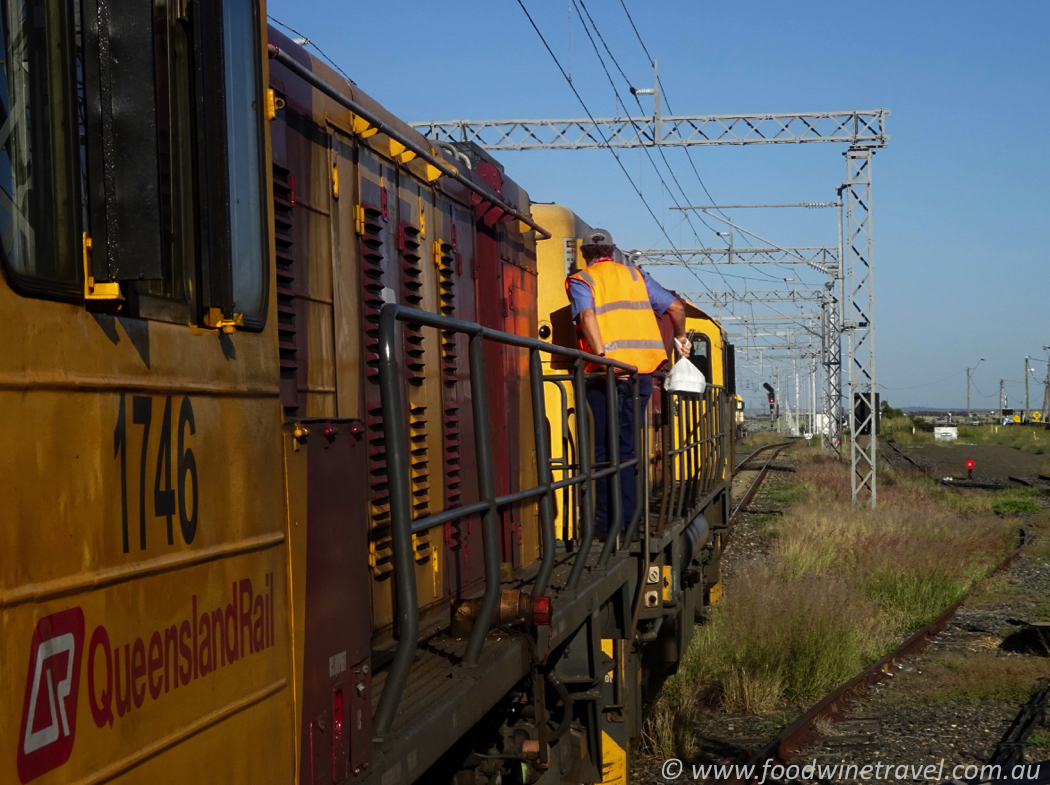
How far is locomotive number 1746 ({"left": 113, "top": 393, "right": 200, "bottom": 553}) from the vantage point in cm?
162

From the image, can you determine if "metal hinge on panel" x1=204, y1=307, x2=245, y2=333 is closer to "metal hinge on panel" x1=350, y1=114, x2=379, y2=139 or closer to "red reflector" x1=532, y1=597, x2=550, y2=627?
"red reflector" x1=532, y1=597, x2=550, y2=627

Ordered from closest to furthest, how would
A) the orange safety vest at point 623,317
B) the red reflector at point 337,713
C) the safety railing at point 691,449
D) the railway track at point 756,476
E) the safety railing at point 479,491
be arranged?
the red reflector at point 337,713 < the safety railing at point 479,491 < the orange safety vest at point 623,317 < the safety railing at point 691,449 < the railway track at point 756,476

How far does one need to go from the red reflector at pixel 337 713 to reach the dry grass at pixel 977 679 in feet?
24.5

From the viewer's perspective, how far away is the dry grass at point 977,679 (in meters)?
8.73

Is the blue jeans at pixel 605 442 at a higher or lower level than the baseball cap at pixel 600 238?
lower

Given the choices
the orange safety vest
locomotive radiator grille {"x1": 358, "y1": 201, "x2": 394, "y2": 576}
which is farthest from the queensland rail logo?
the orange safety vest

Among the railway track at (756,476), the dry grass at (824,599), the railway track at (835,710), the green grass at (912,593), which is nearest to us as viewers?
the railway track at (835,710)

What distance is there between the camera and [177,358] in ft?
5.81

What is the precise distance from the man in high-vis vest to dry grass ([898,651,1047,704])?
4.24 metres

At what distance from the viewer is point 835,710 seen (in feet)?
27.0

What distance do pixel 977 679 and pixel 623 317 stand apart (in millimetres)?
5334

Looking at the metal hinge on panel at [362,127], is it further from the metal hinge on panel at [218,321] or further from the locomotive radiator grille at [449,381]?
the metal hinge on panel at [218,321]

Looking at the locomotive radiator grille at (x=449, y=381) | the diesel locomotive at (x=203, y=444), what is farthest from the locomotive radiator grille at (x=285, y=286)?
the locomotive radiator grille at (x=449, y=381)

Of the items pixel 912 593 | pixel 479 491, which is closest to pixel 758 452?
pixel 912 593
